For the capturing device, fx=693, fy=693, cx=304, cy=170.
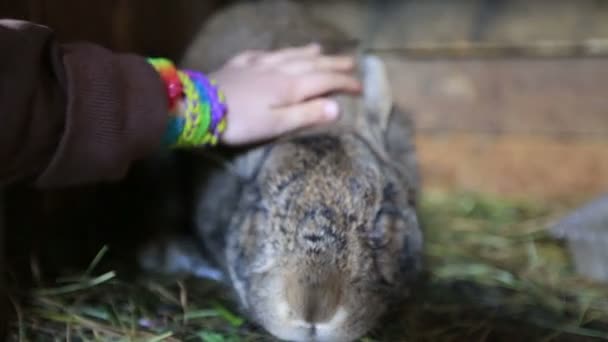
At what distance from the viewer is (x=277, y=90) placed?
143 centimetres

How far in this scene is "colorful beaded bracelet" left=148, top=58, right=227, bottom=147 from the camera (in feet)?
4.21

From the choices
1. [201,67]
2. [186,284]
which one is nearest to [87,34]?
[201,67]

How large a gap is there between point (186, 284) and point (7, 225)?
1.45 feet

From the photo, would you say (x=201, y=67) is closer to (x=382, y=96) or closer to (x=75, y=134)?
(x=382, y=96)

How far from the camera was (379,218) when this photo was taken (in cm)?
134

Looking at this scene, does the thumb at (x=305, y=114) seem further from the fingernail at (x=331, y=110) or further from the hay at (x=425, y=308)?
the hay at (x=425, y=308)

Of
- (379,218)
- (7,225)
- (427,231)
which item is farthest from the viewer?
(427,231)

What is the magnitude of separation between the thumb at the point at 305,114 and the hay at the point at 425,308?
15.1 inches

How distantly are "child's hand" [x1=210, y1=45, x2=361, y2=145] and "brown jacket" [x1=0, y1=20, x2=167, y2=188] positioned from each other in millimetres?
217

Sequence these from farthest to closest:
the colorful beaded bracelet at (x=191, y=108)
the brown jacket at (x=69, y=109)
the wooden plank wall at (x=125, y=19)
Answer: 1. the wooden plank wall at (x=125, y=19)
2. the colorful beaded bracelet at (x=191, y=108)
3. the brown jacket at (x=69, y=109)

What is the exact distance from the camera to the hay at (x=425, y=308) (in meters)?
1.30

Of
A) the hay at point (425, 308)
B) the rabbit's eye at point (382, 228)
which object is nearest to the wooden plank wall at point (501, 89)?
the hay at point (425, 308)

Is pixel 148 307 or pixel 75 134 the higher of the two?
pixel 75 134

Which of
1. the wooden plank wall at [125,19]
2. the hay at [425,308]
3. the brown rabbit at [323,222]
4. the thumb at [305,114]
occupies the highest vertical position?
the wooden plank wall at [125,19]
